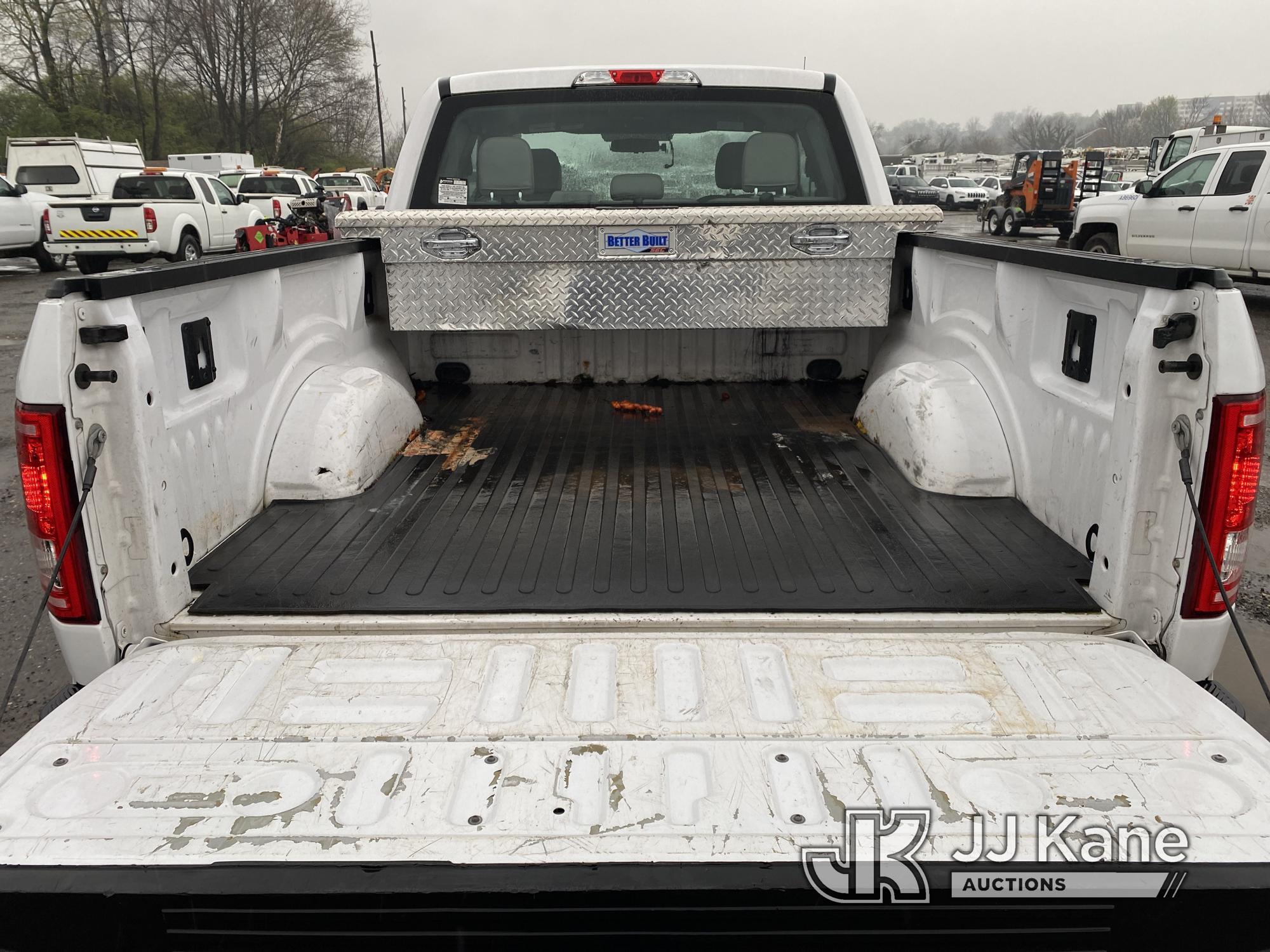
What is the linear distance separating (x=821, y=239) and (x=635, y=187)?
93 centimetres

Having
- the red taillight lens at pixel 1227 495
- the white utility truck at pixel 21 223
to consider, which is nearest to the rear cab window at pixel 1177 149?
the red taillight lens at pixel 1227 495

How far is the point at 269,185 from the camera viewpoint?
1022 inches

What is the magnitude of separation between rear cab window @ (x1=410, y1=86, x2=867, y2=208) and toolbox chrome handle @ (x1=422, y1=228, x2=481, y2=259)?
0.49 meters

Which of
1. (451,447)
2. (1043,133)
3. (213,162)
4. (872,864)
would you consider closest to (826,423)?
(451,447)

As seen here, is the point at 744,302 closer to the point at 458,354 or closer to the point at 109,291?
the point at 458,354

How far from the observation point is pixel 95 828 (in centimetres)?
146

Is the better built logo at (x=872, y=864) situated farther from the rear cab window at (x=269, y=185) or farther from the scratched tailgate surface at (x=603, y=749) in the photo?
the rear cab window at (x=269, y=185)

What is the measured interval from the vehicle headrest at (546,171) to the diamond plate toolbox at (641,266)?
0.46 metres

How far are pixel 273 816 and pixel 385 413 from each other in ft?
6.45

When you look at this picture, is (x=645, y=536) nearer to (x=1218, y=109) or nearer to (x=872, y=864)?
(x=872, y=864)

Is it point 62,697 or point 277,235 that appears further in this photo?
point 277,235

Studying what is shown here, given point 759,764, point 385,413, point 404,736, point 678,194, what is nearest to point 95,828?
point 404,736

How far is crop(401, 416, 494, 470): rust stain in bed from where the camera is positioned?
3357 millimetres

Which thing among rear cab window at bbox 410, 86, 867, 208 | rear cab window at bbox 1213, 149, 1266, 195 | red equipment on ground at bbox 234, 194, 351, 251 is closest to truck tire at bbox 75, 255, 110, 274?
red equipment on ground at bbox 234, 194, 351, 251
